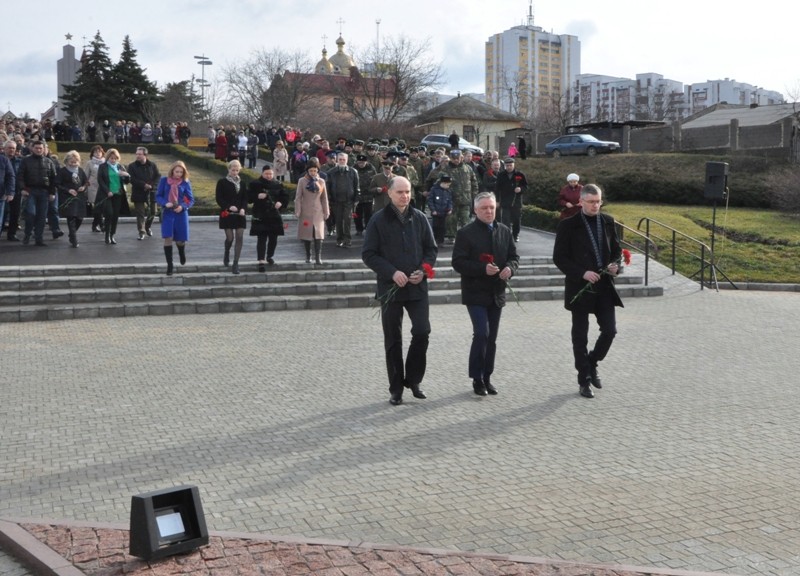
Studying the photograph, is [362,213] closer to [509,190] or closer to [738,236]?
[509,190]

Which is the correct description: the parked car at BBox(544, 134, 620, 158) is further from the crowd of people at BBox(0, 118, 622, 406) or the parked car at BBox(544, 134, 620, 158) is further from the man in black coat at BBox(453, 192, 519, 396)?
the man in black coat at BBox(453, 192, 519, 396)

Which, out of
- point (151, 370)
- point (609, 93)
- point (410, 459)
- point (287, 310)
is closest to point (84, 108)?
point (287, 310)

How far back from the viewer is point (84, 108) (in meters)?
64.2

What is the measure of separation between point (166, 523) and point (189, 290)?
10432mm

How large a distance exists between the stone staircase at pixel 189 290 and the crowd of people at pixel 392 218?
43 centimetres

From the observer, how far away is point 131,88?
65500mm

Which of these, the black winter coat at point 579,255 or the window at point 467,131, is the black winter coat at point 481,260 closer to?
the black winter coat at point 579,255

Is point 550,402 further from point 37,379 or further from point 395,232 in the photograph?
point 37,379

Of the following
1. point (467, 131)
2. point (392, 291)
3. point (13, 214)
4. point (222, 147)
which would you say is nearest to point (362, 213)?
point (13, 214)

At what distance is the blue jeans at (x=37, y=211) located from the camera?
17750 millimetres

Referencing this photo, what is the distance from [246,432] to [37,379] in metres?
3.11

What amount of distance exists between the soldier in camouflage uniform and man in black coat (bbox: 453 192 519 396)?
10.9m

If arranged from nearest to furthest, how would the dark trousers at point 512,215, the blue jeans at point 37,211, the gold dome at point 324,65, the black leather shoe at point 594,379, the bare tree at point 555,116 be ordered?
the black leather shoe at point 594,379, the blue jeans at point 37,211, the dark trousers at point 512,215, the bare tree at point 555,116, the gold dome at point 324,65

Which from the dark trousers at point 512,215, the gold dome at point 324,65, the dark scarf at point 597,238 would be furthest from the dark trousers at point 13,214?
the gold dome at point 324,65
